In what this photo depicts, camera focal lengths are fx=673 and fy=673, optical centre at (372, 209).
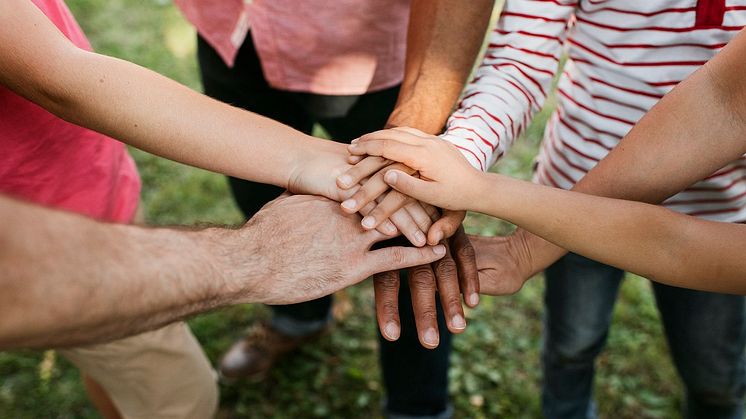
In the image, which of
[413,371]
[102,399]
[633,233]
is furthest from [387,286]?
[102,399]

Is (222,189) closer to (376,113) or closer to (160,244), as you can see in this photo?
(376,113)

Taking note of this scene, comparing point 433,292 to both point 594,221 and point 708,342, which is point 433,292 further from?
point 708,342

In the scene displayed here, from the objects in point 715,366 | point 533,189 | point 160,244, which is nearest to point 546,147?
point 533,189

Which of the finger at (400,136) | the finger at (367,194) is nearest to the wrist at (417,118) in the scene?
the finger at (400,136)

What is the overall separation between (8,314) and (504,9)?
1420mm

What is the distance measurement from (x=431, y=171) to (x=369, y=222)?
0.68 ft

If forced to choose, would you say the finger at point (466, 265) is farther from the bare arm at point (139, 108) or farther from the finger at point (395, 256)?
Answer: the bare arm at point (139, 108)

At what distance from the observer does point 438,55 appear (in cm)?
191

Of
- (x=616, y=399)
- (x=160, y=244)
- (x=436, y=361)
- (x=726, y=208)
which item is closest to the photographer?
(x=160, y=244)

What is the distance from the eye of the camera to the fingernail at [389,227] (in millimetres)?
1735

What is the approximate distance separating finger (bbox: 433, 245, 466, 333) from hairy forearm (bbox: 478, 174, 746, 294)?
9.2 inches

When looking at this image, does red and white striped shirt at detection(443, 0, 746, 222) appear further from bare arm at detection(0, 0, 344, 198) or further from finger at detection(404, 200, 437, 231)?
bare arm at detection(0, 0, 344, 198)

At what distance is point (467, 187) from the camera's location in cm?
162

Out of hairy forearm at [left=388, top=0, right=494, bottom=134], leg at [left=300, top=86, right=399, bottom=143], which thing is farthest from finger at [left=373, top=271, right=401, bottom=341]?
leg at [left=300, top=86, right=399, bottom=143]
